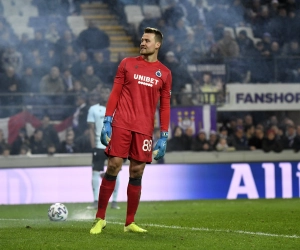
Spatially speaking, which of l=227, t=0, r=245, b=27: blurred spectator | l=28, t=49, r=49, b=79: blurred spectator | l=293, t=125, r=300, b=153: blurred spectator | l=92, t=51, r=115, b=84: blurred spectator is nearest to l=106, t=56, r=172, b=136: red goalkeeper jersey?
l=92, t=51, r=115, b=84: blurred spectator

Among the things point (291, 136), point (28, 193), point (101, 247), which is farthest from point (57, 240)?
point (291, 136)

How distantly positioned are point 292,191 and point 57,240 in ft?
33.2

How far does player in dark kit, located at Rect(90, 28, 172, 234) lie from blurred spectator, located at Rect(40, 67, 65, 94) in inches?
396

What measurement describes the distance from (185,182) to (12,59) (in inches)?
203

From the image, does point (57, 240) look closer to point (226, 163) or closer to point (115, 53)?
point (226, 163)

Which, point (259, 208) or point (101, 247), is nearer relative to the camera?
point (101, 247)

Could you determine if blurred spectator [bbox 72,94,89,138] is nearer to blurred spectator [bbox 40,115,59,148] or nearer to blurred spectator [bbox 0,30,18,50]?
blurred spectator [bbox 40,115,59,148]

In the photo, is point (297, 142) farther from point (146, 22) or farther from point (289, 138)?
point (146, 22)

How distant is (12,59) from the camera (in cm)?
1858

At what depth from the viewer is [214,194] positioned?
671 inches

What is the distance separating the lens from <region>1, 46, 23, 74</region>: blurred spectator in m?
18.4

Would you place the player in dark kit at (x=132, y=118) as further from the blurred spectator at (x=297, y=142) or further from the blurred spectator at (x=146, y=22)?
the blurred spectator at (x=146, y=22)

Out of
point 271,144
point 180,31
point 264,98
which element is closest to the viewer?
point 271,144

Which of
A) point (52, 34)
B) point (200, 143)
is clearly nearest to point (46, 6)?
point (52, 34)
